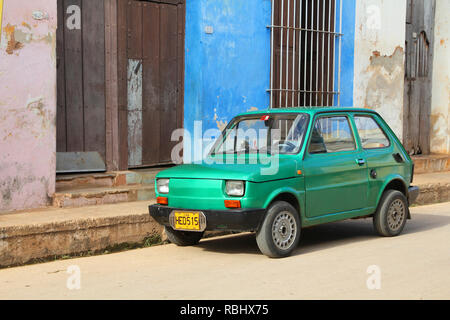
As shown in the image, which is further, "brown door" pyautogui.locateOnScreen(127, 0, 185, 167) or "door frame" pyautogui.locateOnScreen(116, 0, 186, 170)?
"brown door" pyautogui.locateOnScreen(127, 0, 185, 167)

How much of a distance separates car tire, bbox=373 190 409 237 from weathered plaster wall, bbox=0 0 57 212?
417 cm

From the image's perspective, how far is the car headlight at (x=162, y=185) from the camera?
7.61 m

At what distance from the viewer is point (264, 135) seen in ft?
26.3

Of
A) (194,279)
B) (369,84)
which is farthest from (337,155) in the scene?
(369,84)

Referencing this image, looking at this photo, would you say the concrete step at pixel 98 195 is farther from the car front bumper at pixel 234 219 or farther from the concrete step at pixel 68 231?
the car front bumper at pixel 234 219

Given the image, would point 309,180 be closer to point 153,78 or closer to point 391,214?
point 391,214

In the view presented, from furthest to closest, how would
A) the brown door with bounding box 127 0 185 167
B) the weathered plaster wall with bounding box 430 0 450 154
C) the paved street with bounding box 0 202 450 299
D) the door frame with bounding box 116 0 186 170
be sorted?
the weathered plaster wall with bounding box 430 0 450 154 → the brown door with bounding box 127 0 185 167 → the door frame with bounding box 116 0 186 170 → the paved street with bounding box 0 202 450 299

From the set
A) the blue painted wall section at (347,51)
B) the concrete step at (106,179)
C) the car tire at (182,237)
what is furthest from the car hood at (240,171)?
the blue painted wall section at (347,51)

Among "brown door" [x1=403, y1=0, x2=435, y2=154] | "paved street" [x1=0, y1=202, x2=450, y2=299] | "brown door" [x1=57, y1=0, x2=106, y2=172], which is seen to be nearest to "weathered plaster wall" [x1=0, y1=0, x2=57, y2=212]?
"brown door" [x1=57, y1=0, x2=106, y2=172]

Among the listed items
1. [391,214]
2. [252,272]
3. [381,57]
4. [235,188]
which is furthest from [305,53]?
[252,272]

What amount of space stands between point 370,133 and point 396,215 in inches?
43.7

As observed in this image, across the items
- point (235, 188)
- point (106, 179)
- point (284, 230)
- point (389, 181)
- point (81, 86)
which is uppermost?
point (81, 86)

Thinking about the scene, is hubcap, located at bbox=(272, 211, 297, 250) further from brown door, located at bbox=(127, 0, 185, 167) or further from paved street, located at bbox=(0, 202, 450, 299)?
brown door, located at bbox=(127, 0, 185, 167)

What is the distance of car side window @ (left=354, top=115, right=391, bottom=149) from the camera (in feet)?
27.7
